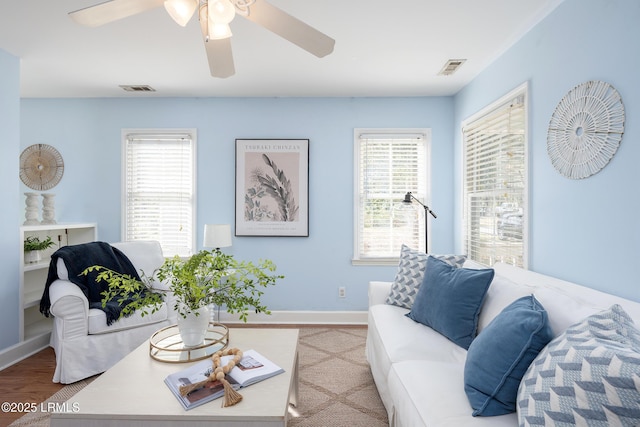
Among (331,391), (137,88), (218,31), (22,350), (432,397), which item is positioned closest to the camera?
(432,397)

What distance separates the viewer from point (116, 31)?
2.60 meters

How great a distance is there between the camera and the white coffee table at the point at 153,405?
1327 millimetres

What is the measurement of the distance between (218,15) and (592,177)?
200 cm

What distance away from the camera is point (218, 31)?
157 centimetres

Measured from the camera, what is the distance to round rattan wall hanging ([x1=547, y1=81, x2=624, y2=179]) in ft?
5.82

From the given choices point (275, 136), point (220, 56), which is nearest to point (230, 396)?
point (220, 56)

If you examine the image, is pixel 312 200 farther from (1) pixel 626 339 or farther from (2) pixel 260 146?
(1) pixel 626 339

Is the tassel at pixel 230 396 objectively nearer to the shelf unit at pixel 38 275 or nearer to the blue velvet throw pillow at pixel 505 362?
the blue velvet throw pillow at pixel 505 362

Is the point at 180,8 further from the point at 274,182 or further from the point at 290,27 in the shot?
the point at 274,182

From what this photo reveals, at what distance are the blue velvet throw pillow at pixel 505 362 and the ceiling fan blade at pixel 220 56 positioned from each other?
65.7 inches

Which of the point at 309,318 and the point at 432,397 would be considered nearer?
the point at 432,397

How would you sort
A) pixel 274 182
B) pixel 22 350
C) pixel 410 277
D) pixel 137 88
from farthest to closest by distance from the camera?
1. pixel 274 182
2. pixel 137 88
3. pixel 22 350
4. pixel 410 277

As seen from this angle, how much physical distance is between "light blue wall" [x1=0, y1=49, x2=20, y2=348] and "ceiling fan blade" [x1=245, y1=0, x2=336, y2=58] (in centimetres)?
259

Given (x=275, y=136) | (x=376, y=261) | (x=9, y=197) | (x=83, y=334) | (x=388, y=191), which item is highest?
(x=275, y=136)
